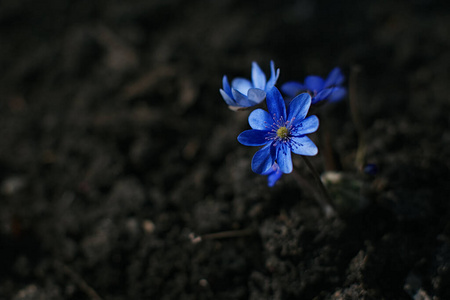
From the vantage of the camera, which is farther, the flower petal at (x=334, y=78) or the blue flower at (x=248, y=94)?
the flower petal at (x=334, y=78)

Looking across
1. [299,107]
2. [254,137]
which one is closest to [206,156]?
[254,137]

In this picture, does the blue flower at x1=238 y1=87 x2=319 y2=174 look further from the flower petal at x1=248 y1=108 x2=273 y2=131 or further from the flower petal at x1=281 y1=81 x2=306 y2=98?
the flower petal at x1=281 y1=81 x2=306 y2=98

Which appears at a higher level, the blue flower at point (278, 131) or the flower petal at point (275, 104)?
the flower petal at point (275, 104)

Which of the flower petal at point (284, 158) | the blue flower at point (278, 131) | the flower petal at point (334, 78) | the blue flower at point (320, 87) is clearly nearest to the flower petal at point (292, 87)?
the blue flower at point (320, 87)

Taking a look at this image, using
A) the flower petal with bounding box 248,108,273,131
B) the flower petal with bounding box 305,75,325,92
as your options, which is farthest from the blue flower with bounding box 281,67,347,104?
the flower petal with bounding box 248,108,273,131

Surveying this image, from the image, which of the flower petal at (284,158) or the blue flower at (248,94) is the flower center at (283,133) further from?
the blue flower at (248,94)

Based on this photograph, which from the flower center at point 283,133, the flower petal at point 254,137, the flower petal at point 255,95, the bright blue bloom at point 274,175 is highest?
the flower petal at point 255,95
